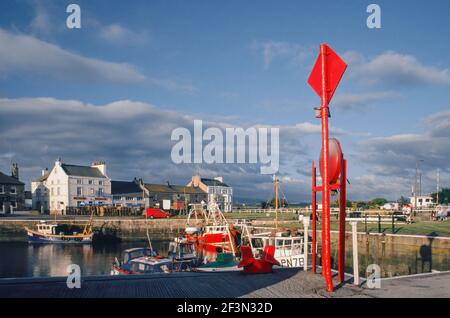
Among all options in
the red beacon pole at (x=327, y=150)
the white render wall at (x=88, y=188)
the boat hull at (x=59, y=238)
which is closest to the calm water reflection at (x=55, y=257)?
the boat hull at (x=59, y=238)

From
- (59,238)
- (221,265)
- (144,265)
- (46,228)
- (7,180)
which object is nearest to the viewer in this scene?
(221,265)

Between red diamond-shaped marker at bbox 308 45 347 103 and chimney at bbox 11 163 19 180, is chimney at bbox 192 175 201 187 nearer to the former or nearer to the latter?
chimney at bbox 11 163 19 180

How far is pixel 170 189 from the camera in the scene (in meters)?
118

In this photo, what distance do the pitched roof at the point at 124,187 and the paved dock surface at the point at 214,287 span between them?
9824 cm

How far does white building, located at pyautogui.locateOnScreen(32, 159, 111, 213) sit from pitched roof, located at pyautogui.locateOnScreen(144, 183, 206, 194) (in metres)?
12.3

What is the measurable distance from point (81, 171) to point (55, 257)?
166 feet

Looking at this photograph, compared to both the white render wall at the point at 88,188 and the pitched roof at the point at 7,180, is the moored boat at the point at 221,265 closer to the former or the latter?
the white render wall at the point at 88,188

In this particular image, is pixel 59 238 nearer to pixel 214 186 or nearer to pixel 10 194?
pixel 10 194

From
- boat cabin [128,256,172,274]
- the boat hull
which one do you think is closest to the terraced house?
the boat hull

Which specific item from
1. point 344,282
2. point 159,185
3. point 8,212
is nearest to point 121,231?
point 8,212

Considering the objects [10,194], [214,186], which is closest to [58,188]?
[10,194]

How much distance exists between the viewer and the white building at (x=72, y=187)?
98.1 m
